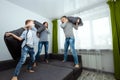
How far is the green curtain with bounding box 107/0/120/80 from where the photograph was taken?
7.07ft

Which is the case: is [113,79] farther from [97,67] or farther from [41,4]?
[41,4]

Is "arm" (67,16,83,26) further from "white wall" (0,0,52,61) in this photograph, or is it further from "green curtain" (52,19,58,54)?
"white wall" (0,0,52,61)

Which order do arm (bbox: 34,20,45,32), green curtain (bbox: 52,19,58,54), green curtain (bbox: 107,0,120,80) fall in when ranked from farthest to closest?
green curtain (bbox: 52,19,58,54) → arm (bbox: 34,20,45,32) → green curtain (bbox: 107,0,120,80)

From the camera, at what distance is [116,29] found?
2236 mm

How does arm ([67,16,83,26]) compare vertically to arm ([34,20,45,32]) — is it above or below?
above

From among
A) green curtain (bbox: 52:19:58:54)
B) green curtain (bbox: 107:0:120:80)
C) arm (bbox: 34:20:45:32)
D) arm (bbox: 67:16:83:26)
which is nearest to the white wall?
arm (bbox: 34:20:45:32)

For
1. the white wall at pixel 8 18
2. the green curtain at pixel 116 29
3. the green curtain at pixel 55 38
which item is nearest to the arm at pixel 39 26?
the white wall at pixel 8 18

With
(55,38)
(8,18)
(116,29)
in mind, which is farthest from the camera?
(55,38)

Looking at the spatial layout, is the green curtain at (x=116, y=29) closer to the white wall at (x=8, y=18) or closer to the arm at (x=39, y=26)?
the arm at (x=39, y=26)

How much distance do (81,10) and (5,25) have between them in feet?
8.59

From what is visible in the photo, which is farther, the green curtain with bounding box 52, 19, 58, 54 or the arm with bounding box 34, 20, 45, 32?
the green curtain with bounding box 52, 19, 58, 54

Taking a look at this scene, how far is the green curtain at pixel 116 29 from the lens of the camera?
215 centimetres

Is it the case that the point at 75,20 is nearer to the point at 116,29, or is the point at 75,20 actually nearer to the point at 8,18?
the point at 116,29

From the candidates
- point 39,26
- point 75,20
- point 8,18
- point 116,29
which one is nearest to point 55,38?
point 39,26
